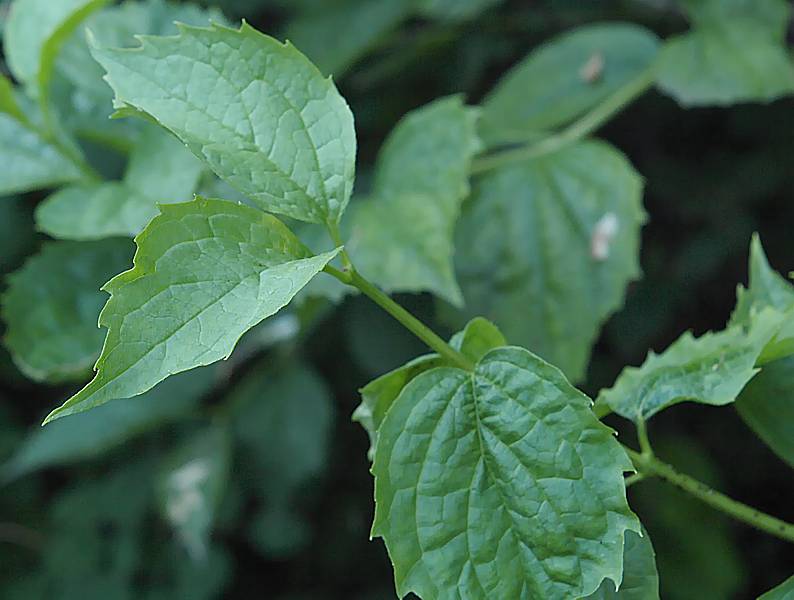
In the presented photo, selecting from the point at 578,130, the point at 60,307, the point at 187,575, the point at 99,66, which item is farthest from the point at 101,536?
the point at 578,130

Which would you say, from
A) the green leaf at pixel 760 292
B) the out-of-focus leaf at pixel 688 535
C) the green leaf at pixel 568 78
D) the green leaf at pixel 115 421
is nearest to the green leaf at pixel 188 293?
the green leaf at pixel 760 292

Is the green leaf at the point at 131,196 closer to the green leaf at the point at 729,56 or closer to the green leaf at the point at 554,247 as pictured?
the green leaf at the point at 554,247

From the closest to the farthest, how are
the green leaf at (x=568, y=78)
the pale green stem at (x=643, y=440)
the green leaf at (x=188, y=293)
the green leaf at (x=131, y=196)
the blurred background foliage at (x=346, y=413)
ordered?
the green leaf at (x=188, y=293)
the pale green stem at (x=643, y=440)
the green leaf at (x=131, y=196)
the green leaf at (x=568, y=78)
the blurred background foliage at (x=346, y=413)

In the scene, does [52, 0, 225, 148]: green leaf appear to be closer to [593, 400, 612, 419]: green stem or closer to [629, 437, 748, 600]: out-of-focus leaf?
[593, 400, 612, 419]: green stem

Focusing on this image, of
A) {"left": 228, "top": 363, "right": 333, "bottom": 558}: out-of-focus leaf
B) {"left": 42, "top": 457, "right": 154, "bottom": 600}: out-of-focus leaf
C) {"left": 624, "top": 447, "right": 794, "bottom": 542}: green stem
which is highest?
{"left": 624, "top": 447, "right": 794, "bottom": 542}: green stem

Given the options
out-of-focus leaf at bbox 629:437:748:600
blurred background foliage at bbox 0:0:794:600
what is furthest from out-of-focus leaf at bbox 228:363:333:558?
out-of-focus leaf at bbox 629:437:748:600

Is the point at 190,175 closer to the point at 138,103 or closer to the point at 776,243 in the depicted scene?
the point at 138,103

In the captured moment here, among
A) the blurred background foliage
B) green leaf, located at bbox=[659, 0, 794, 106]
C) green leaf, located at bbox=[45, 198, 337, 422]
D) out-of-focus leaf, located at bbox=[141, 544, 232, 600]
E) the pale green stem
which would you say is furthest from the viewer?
out-of-focus leaf, located at bbox=[141, 544, 232, 600]
